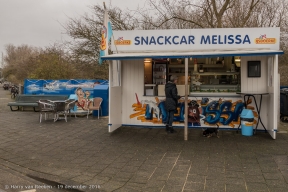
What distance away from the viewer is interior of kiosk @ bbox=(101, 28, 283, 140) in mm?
7859

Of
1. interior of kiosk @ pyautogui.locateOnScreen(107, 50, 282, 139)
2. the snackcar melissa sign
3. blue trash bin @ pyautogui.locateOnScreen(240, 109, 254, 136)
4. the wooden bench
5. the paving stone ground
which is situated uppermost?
the snackcar melissa sign

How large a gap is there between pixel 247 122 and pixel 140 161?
143 inches

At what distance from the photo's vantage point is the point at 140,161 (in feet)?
18.4

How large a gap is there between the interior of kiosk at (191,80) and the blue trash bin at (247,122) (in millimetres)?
511

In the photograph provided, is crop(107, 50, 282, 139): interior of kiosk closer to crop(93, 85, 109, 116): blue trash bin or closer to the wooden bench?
crop(93, 85, 109, 116): blue trash bin

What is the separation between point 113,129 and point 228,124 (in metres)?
3.53

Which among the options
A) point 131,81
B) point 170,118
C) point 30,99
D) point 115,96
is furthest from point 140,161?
point 30,99

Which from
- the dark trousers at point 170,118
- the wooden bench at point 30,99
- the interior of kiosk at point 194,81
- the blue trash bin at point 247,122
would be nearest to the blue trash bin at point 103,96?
the wooden bench at point 30,99

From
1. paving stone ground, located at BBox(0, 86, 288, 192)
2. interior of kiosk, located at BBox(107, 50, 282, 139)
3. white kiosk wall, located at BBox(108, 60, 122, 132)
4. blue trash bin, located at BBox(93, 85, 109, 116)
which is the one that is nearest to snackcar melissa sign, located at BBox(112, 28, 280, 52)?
interior of kiosk, located at BBox(107, 50, 282, 139)

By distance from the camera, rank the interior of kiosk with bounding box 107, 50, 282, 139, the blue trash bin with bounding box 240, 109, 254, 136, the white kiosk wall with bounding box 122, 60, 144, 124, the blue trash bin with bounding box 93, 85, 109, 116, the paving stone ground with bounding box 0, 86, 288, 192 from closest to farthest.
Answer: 1. the paving stone ground with bounding box 0, 86, 288, 192
2. the blue trash bin with bounding box 240, 109, 254, 136
3. the interior of kiosk with bounding box 107, 50, 282, 139
4. the white kiosk wall with bounding box 122, 60, 144, 124
5. the blue trash bin with bounding box 93, 85, 109, 116

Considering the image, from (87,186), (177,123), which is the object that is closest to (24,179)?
(87,186)

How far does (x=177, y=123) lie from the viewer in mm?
8961

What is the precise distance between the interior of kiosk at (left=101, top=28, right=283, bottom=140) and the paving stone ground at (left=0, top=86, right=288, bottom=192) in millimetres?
582

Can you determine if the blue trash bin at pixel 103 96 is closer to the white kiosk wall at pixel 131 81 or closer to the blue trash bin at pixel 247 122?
the white kiosk wall at pixel 131 81
